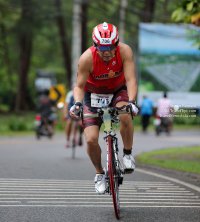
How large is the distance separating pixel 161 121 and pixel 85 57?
18.5 meters

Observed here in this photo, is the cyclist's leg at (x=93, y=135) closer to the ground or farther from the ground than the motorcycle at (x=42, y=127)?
farther from the ground

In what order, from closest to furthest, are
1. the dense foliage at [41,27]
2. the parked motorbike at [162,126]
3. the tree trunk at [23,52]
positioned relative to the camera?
1. the parked motorbike at [162,126]
2. the dense foliage at [41,27]
3. the tree trunk at [23,52]

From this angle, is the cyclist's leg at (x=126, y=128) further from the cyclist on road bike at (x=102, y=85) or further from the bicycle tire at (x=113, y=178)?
the bicycle tire at (x=113, y=178)

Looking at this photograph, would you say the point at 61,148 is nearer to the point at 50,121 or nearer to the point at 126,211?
the point at 50,121

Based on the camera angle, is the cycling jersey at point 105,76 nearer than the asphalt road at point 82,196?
No

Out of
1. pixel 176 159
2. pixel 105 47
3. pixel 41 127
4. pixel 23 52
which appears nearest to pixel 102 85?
pixel 105 47

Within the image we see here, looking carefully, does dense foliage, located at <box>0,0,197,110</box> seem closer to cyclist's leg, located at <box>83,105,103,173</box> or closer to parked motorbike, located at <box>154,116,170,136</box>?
parked motorbike, located at <box>154,116,170,136</box>

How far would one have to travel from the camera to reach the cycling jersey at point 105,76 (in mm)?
6383

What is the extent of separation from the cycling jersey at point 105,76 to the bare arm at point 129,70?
0.06m

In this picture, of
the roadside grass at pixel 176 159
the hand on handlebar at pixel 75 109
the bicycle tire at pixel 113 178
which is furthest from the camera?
the roadside grass at pixel 176 159

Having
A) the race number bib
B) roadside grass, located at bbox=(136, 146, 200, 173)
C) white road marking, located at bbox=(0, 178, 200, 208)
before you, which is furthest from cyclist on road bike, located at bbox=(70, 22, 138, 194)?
roadside grass, located at bbox=(136, 146, 200, 173)

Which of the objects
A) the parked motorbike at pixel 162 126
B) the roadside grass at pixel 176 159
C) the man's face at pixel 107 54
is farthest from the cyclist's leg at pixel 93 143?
the parked motorbike at pixel 162 126

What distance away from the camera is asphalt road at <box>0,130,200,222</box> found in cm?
620

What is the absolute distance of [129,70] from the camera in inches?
253
